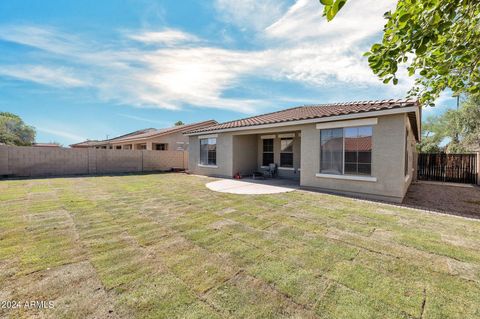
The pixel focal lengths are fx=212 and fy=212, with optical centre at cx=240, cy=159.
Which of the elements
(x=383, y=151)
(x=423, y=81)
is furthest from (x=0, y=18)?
(x=383, y=151)

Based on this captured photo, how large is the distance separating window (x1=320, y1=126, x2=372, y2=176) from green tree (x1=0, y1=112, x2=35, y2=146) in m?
50.0

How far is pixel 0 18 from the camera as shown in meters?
8.86

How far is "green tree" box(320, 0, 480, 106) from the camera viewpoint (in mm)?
3021

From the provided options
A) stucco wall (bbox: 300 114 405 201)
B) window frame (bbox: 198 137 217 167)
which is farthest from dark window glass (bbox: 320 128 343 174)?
window frame (bbox: 198 137 217 167)

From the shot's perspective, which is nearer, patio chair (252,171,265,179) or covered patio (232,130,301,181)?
covered patio (232,130,301,181)

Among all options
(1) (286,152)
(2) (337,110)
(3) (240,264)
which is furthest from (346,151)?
(3) (240,264)

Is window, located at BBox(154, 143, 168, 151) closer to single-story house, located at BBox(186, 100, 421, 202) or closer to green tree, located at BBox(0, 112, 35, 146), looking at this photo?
single-story house, located at BBox(186, 100, 421, 202)

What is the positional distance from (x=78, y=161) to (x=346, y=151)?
18184 mm

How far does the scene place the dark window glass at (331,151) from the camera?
8.37 meters

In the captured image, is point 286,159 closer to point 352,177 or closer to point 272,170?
point 272,170

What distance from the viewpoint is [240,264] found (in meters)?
3.14

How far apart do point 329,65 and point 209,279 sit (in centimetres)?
1036

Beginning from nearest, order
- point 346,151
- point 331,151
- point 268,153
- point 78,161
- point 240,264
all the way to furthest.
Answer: point 240,264 → point 346,151 → point 331,151 → point 268,153 → point 78,161

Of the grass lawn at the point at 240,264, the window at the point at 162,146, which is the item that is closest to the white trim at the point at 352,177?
the grass lawn at the point at 240,264
